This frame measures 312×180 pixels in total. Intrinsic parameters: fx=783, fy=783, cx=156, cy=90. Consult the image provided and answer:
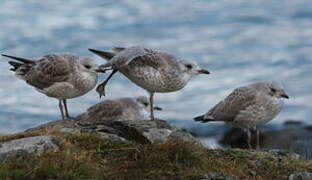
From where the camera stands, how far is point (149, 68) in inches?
543

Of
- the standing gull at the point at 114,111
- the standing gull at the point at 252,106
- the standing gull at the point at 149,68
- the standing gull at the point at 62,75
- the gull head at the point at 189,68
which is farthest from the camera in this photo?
the standing gull at the point at 114,111

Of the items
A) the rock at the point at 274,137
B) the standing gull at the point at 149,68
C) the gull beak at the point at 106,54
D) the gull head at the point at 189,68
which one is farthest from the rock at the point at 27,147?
the rock at the point at 274,137

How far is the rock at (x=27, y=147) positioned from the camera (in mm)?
10281

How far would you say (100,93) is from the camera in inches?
557

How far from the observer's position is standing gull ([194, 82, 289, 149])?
15.2 m

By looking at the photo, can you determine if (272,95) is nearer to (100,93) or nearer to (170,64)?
(170,64)

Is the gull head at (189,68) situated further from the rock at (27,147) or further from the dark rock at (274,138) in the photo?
the dark rock at (274,138)

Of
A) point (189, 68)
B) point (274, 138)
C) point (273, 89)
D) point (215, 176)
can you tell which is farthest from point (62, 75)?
point (274, 138)

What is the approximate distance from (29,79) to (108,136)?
4156 mm

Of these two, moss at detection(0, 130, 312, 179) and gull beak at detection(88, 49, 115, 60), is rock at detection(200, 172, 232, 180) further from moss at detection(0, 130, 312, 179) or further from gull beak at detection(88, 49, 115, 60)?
gull beak at detection(88, 49, 115, 60)

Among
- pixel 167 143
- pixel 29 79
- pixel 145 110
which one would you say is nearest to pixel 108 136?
pixel 167 143

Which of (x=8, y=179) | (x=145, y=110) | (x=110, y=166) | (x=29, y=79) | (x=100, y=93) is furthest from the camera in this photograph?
(x=145, y=110)


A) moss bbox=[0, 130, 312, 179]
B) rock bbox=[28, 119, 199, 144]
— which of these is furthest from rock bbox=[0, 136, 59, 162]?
rock bbox=[28, 119, 199, 144]

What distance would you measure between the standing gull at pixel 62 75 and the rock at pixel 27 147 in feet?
12.8
